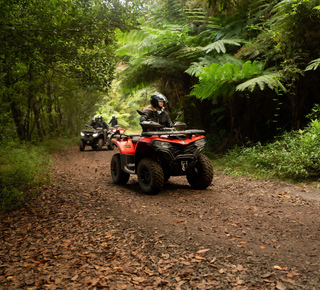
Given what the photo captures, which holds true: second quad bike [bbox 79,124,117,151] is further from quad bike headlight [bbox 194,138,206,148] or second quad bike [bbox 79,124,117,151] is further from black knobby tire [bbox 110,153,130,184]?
quad bike headlight [bbox 194,138,206,148]

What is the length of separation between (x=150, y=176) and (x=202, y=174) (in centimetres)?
107

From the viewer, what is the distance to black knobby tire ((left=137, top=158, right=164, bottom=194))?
546cm

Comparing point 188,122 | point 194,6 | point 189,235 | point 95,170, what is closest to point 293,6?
point 194,6

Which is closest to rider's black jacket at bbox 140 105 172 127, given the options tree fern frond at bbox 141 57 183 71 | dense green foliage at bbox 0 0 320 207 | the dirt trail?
dense green foliage at bbox 0 0 320 207

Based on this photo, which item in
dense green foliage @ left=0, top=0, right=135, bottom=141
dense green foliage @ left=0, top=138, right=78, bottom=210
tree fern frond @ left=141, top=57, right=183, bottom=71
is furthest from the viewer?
tree fern frond @ left=141, top=57, right=183, bottom=71

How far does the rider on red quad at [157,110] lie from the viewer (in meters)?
6.34

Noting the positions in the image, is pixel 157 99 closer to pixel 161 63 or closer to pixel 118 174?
pixel 118 174

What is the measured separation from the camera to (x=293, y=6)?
6781 mm

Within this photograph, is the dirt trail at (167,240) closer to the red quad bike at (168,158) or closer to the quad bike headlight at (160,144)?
the red quad bike at (168,158)

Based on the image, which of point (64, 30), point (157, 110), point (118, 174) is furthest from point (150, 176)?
point (64, 30)

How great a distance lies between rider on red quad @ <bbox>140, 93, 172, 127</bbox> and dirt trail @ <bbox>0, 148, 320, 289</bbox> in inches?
64.2

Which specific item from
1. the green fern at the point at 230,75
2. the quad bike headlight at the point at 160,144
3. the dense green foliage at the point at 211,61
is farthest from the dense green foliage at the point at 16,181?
the green fern at the point at 230,75

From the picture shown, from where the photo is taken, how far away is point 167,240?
11.3 ft

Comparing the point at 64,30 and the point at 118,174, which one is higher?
the point at 64,30
